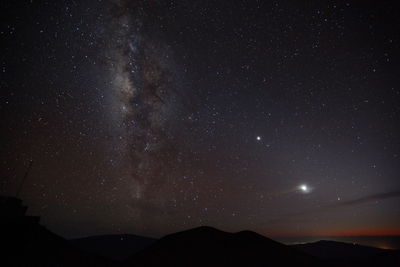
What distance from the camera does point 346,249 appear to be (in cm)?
14588

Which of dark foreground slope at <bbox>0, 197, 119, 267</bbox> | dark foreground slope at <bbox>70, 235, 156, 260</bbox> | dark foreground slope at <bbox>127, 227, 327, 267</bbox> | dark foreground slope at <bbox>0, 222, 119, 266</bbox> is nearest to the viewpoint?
dark foreground slope at <bbox>0, 222, 119, 266</bbox>

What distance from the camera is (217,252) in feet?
130

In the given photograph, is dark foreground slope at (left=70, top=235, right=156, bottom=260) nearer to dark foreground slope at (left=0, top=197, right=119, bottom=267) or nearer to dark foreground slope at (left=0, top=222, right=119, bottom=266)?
dark foreground slope at (left=0, top=222, right=119, bottom=266)

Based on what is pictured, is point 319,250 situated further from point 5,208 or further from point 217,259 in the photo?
point 5,208

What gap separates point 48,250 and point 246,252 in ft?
96.1

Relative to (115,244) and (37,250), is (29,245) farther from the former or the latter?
(115,244)

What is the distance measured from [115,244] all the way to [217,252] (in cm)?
13374

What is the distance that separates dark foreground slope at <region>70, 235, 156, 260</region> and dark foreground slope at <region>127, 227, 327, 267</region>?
97.8 meters

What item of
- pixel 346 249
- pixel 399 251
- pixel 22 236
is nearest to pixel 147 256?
pixel 22 236

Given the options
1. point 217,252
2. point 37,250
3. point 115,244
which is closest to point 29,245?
point 37,250

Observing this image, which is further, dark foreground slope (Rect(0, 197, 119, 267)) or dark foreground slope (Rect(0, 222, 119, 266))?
dark foreground slope (Rect(0, 197, 119, 267))

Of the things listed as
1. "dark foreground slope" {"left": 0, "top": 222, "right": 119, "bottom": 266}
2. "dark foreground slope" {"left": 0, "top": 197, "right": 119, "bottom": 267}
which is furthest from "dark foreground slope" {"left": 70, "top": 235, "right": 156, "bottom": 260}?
"dark foreground slope" {"left": 0, "top": 197, "right": 119, "bottom": 267}

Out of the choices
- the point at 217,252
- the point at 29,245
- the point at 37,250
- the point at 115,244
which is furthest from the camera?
the point at 115,244

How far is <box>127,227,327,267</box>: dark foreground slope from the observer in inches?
1442
